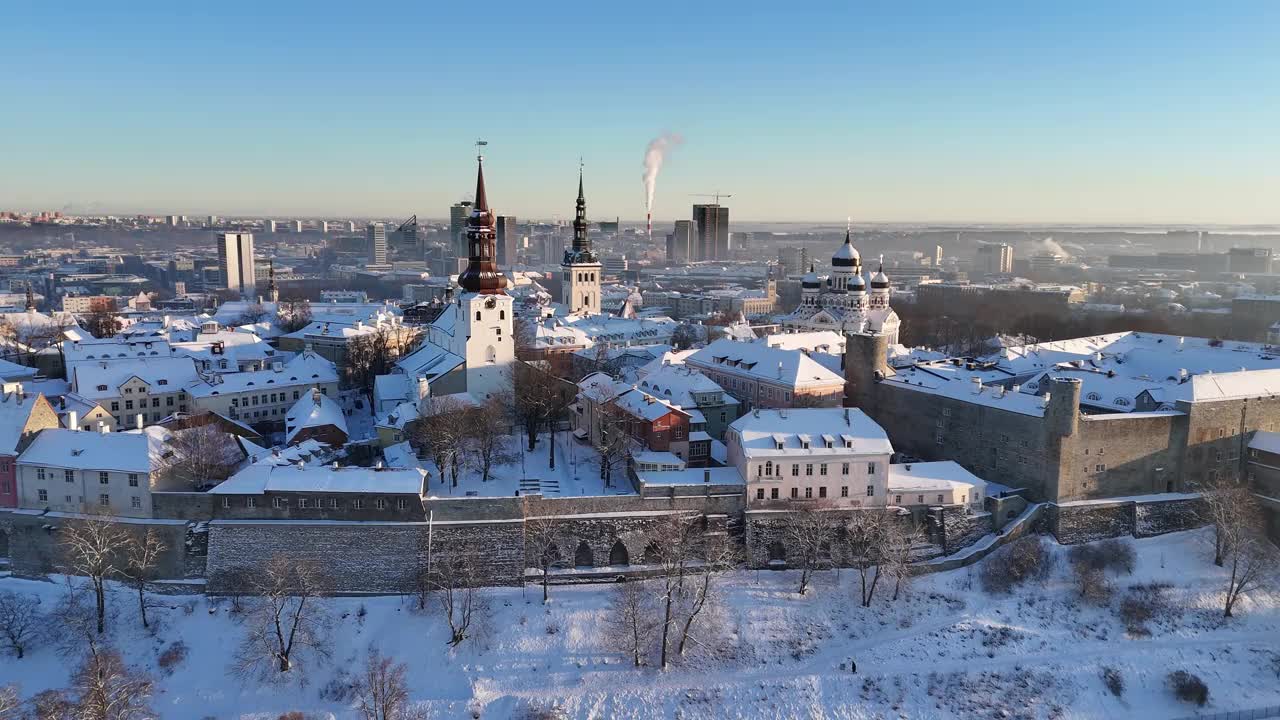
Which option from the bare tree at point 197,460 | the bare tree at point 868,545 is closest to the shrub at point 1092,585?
the bare tree at point 868,545

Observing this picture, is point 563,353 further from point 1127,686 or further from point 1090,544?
point 1127,686

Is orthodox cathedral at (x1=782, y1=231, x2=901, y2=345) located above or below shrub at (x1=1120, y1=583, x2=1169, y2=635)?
above

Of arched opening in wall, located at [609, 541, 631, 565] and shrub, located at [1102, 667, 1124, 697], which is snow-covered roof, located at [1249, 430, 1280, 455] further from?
arched opening in wall, located at [609, 541, 631, 565]

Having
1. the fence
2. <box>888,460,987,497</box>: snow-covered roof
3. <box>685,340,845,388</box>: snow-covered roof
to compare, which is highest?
<box>685,340,845,388</box>: snow-covered roof

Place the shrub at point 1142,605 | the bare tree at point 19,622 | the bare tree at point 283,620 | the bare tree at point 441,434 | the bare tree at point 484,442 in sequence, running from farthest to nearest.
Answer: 1. the bare tree at point 484,442
2. the bare tree at point 441,434
3. the shrub at point 1142,605
4. the bare tree at point 19,622
5. the bare tree at point 283,620

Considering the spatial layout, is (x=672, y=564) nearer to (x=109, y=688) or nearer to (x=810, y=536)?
(x=810, y=536)

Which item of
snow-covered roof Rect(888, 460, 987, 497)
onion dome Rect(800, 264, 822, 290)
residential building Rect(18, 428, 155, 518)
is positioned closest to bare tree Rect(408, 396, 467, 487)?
residential building Rect(18, 428, 155, 518)

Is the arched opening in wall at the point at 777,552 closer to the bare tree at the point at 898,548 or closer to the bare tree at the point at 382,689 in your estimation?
the bare tree at the point at 898,548

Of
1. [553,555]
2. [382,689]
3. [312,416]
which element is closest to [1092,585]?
[553,555]
